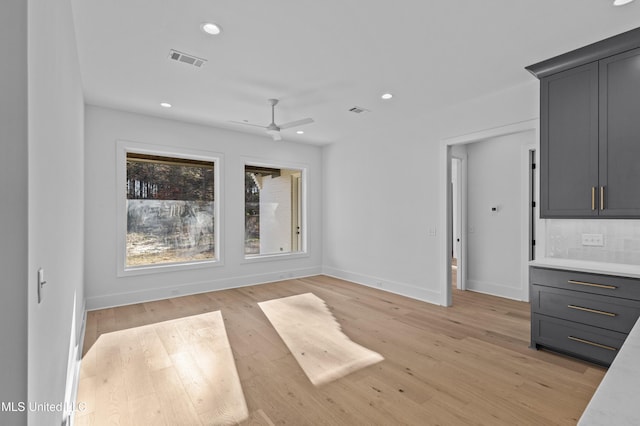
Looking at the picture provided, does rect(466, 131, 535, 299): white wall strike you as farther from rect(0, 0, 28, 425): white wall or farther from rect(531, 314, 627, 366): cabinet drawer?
rect(0, 0, 28, 425): white wall

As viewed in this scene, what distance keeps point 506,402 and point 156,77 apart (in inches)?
171

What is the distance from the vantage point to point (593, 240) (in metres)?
3.19

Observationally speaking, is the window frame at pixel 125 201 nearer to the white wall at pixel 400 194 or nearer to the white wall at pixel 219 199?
the white wall at pixel 219 199

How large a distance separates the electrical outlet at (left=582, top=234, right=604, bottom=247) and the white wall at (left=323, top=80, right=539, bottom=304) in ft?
4.71

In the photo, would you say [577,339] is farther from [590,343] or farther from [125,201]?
[125,201]

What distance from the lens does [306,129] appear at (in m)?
5.64

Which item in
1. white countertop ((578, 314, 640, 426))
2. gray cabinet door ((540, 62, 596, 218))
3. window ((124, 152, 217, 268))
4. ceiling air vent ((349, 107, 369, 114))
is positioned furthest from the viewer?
window ((124, 152, 217, 268))

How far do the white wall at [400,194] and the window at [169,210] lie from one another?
2446 millimetres

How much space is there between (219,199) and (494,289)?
15.6ft

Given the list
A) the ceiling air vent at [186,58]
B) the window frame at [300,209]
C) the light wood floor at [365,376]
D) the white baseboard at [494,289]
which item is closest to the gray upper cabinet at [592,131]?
the light wood floor at [365,376]

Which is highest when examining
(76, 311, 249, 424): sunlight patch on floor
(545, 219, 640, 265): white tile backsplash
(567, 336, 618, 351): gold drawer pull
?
(545, 219, 640, 265): white tile backsplash

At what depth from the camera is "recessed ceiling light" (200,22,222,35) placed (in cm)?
253

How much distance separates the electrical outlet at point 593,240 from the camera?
3145 mm

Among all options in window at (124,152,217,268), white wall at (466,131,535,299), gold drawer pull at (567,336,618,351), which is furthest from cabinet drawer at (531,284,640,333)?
window at (124,152,217,268)
